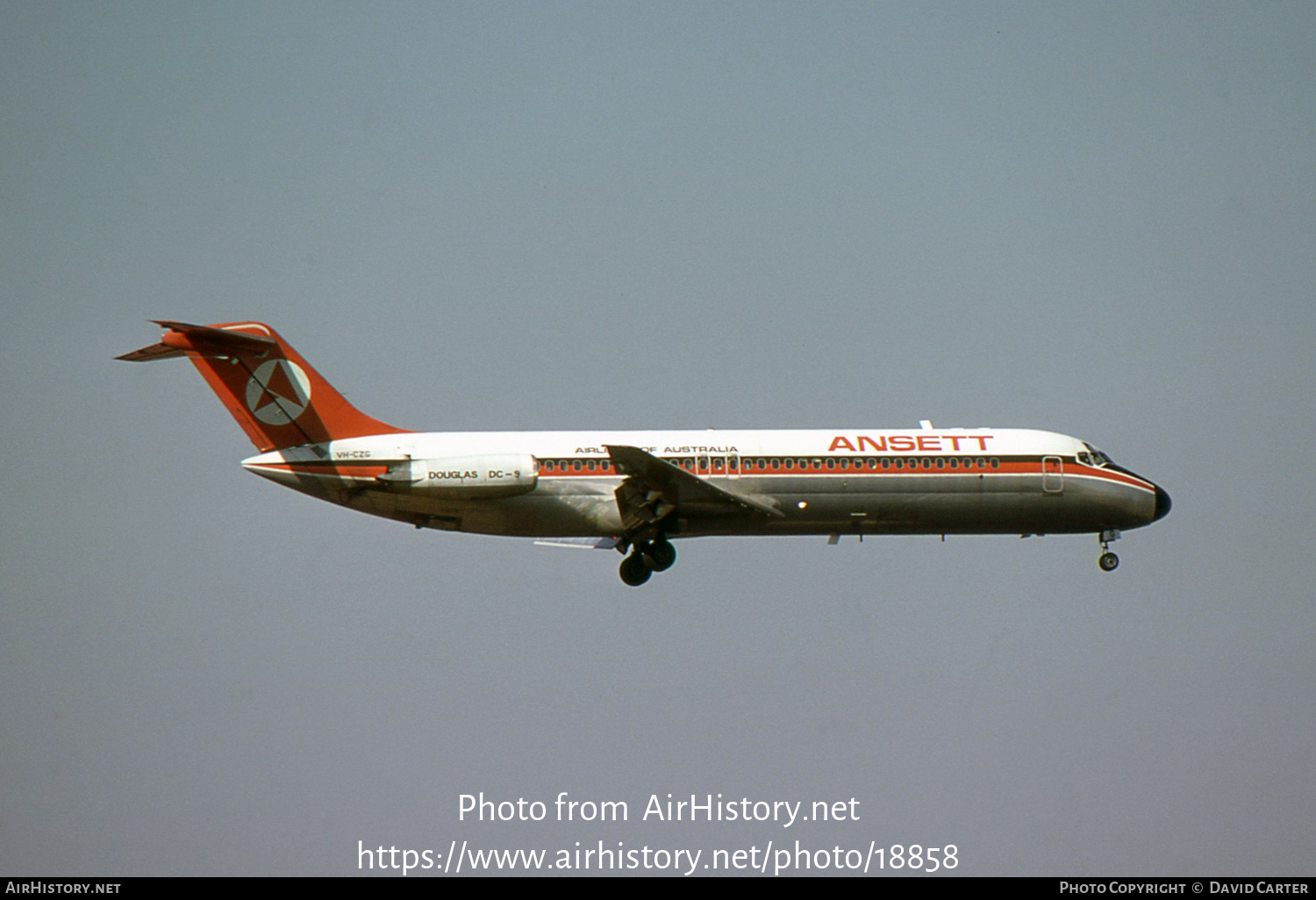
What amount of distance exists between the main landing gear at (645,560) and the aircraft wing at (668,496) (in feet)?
2.68

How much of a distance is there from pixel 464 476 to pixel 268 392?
4.77 meters

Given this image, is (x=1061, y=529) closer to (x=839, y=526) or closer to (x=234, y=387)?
(x=839, y=526)

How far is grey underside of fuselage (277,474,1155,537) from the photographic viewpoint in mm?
31734

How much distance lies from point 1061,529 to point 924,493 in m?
4.03

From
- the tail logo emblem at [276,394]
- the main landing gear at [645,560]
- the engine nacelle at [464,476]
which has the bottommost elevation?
the main landing gear at [645,560]

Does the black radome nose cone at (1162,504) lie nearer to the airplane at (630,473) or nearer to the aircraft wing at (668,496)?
the airplane at (630,473)

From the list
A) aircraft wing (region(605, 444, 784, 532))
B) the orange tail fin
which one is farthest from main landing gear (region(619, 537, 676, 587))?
the orange tail fin

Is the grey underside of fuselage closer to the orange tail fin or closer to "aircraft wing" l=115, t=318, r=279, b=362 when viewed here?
the orange tail fin

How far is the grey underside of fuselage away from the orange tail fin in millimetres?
1152

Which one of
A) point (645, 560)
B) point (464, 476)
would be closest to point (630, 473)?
point (645, 560)

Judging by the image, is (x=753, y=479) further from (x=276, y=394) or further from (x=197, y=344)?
(x=197, y=344)

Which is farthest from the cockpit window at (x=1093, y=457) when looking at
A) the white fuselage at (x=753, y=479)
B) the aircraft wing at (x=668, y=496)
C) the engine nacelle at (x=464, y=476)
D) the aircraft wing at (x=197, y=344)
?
the aircraft wing at (x=197, y=344)

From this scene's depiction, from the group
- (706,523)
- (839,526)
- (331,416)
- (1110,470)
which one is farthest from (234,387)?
(1110,470)

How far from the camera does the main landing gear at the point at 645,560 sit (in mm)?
33031
